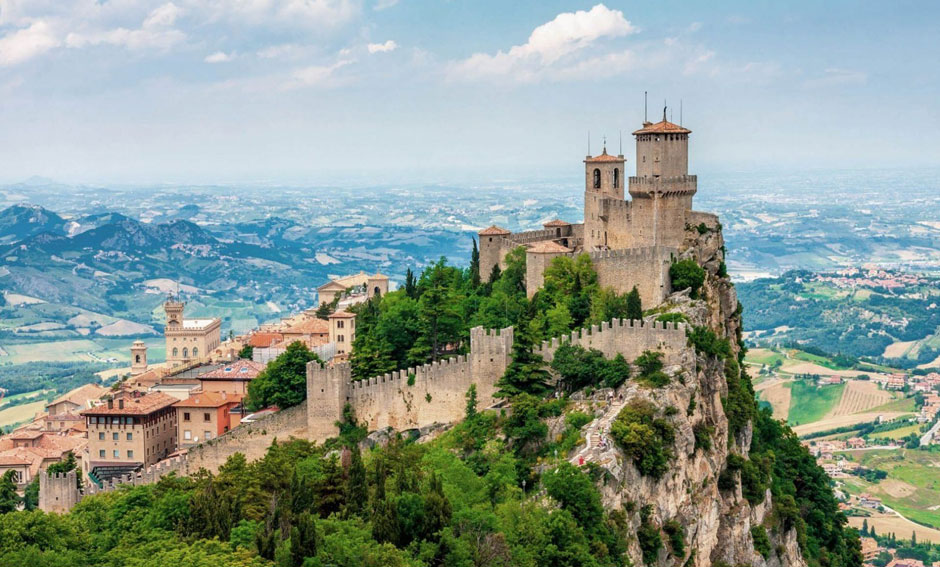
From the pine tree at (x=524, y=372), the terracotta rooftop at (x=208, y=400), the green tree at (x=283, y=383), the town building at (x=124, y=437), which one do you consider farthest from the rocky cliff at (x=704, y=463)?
the town building at (x=124, y=437)

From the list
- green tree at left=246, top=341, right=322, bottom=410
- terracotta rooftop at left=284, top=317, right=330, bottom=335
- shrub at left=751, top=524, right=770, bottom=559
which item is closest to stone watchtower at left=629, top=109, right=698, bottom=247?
shrub at left=751, top=524, right=770, bottom=559

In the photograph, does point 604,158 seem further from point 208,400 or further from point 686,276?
point 208,400

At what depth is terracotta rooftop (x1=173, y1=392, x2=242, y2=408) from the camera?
68.2 meters

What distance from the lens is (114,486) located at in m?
62.5

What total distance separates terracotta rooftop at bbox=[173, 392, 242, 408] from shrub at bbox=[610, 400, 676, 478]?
2439 centimetres

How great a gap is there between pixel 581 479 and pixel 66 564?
1903 cm

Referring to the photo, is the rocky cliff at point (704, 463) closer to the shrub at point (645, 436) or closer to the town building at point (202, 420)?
the shrub at point (645, 436)

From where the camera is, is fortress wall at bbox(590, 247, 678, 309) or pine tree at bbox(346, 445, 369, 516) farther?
fortress wall at bbox(590, 247, 678, 309)

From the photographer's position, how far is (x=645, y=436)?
53.5 m

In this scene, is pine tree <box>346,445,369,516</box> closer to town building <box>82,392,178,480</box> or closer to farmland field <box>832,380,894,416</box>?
town building <box>82,392,178,480</box>

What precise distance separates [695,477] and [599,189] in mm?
19536

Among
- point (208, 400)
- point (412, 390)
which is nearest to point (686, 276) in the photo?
point (412, 390)

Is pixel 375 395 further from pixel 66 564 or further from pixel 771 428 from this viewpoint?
pixel 771 428

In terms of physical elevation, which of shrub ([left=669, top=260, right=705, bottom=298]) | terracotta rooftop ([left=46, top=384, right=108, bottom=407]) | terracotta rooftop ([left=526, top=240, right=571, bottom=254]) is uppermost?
terracotta rooftop ([left=526, top=240, right=571, bottom=254])
